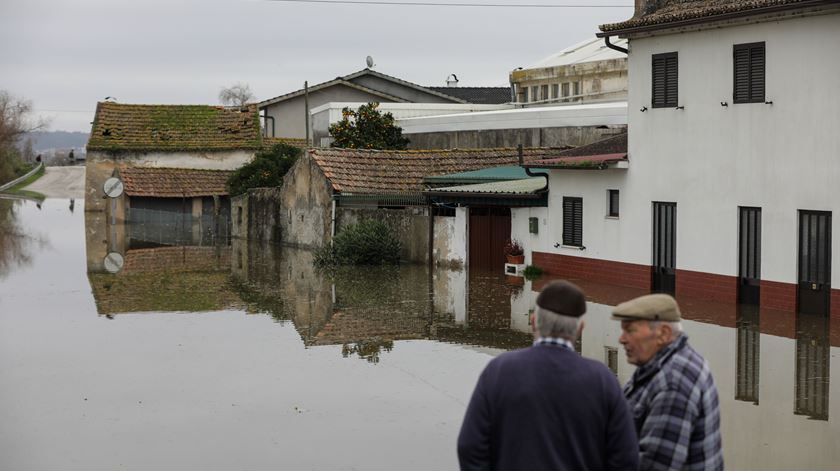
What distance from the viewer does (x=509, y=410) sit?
5.48 metres

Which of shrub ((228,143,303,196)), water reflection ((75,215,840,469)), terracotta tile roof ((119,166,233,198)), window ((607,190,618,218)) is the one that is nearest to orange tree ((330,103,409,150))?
shrub ((228,143,303,196))

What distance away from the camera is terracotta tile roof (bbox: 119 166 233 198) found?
5200 centimetres

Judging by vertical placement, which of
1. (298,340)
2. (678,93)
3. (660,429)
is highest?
(678,93)

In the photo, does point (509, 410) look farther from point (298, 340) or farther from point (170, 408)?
point (298, 340)

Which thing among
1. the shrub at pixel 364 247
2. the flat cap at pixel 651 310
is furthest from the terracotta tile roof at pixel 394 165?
the flat cap at pixel 651 310

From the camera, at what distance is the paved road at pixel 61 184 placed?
9562 cm

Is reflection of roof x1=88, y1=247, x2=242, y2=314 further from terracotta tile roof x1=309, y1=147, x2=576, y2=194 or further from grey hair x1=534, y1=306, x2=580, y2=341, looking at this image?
grey hair x1=534, y1=306, x2=580, y2=341

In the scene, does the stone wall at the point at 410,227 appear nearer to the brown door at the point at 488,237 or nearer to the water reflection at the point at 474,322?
the water reflection at the point at 474,322

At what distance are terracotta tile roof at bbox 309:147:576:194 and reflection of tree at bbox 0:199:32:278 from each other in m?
8.99

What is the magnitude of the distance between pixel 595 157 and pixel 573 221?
5.56 ft

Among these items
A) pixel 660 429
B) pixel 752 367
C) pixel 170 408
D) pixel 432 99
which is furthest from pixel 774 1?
pixel 432 99

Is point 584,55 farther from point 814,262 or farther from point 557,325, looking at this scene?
point 557,325

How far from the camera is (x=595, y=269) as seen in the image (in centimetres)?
2520

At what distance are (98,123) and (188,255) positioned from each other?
2364 cm
